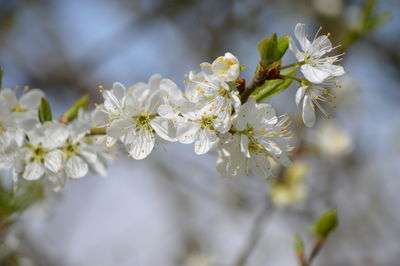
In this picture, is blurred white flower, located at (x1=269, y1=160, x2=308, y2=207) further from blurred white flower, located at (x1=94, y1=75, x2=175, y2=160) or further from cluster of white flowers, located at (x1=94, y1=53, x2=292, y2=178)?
blurred white flower, located at (x1=94, y1=75, x2=175, y2=160)

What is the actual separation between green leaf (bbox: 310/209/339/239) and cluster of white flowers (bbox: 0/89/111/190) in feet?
2.65

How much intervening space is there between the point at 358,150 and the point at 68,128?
381 centimetres

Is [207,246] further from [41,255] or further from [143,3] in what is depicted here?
[143,3]

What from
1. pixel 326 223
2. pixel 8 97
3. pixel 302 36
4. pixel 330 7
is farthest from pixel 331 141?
pixel 8 97

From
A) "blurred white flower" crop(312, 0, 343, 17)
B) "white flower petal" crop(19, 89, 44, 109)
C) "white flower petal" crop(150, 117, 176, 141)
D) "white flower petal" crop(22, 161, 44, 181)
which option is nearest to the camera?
"white flower petal" crop(150, 117, 176, 141)

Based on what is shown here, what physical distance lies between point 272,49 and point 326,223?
0.70 metres

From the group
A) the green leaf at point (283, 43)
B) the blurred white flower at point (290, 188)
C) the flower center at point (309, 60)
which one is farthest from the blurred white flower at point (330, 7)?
the green leaf at point (283, 43)

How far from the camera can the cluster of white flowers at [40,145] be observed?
108cm

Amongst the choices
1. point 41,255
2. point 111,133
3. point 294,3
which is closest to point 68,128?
point 111,133

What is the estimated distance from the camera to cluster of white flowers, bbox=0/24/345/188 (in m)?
0.96

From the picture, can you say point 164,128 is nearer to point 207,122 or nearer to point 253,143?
point 207,122

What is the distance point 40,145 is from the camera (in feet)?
3.61


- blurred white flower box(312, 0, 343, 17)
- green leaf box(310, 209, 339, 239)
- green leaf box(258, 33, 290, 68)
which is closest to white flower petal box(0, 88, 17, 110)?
green leaf box(258, 33, 290, 68)

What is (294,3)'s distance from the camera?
475 centimetres
